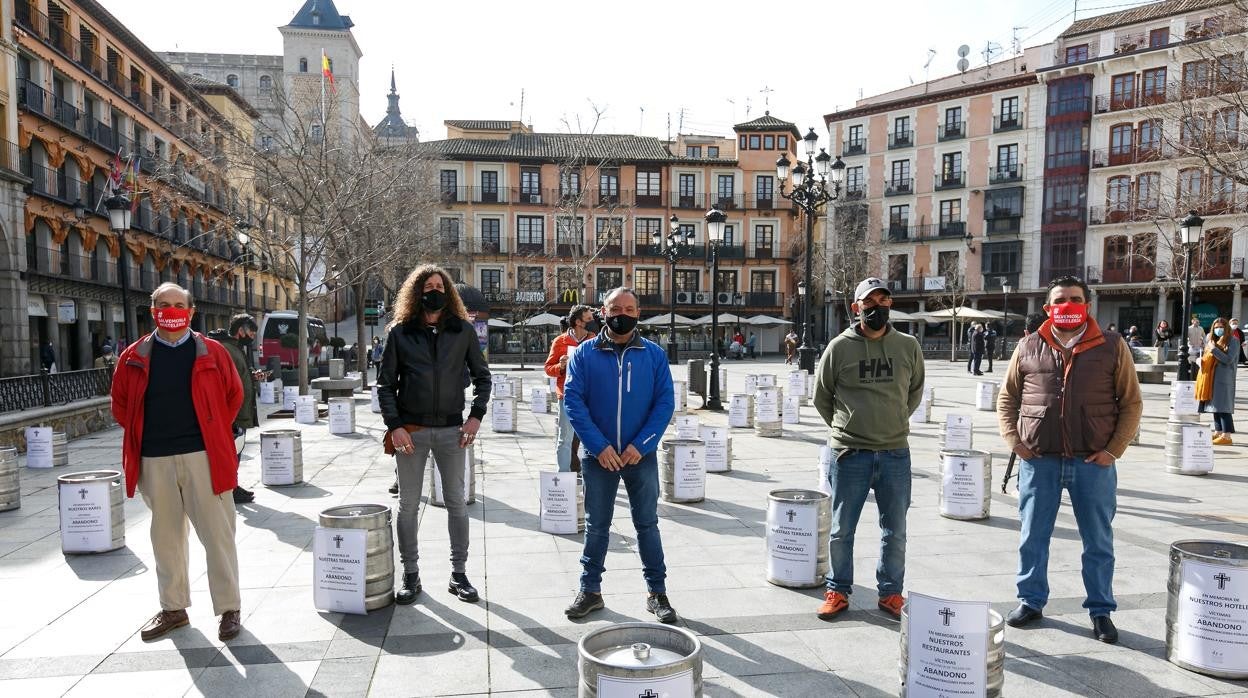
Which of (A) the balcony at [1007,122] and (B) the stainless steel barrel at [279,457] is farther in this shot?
(A) the balcony at [1007,122]

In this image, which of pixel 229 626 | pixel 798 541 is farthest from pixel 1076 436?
pixel 229 626

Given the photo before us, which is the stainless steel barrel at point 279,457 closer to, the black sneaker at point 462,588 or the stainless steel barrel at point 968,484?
the black sneaker at point 462,588

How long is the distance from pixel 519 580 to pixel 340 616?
3.66 ft

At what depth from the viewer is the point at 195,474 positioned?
13.4ft

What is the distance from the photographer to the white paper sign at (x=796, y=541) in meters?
4.70

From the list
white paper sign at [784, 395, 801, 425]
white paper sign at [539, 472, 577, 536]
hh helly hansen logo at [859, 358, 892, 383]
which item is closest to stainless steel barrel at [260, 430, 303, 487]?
white paper sign at [539, 472, 577, 536]

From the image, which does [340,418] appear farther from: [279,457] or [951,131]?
[951,131]

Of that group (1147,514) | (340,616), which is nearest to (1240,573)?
(1147,514)

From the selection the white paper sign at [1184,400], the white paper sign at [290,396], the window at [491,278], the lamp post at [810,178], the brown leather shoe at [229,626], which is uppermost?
the lamp post at [810,178]

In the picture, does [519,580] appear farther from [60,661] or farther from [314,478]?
[314,478]

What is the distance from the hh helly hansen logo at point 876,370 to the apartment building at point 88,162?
19042 mm

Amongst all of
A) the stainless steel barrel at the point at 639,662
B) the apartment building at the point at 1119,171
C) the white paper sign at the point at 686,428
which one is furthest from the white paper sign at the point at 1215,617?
the apartment building at the point at 1119,171

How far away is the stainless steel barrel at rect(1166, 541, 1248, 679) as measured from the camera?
3.51 metres

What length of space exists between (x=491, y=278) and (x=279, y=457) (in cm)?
4172
